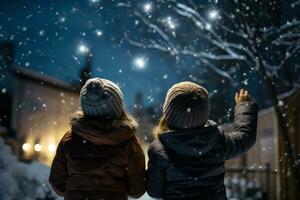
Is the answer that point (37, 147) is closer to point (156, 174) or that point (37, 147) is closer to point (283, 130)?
point (283, 130)

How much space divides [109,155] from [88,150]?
0.58 feet

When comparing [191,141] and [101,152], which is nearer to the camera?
[191,141]

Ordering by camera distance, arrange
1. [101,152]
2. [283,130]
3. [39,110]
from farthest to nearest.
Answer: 1. [39,110]
2. [283,130]
3. [101,152]

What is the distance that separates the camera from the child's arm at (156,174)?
3.39 metres

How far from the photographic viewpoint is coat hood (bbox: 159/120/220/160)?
333cm

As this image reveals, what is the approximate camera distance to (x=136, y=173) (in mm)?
3453

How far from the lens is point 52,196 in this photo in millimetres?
6855

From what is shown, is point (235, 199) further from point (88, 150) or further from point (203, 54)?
point (88, 150)

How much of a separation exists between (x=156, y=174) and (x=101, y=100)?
729 millimetres

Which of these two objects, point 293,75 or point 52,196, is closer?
point 52,196

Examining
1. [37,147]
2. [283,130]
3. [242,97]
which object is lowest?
[242,97]

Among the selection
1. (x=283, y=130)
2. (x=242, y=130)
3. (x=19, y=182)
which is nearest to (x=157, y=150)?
(x=242, y=130)

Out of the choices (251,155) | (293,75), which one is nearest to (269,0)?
(293,75)

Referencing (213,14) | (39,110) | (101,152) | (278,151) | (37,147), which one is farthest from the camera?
(39,110)
